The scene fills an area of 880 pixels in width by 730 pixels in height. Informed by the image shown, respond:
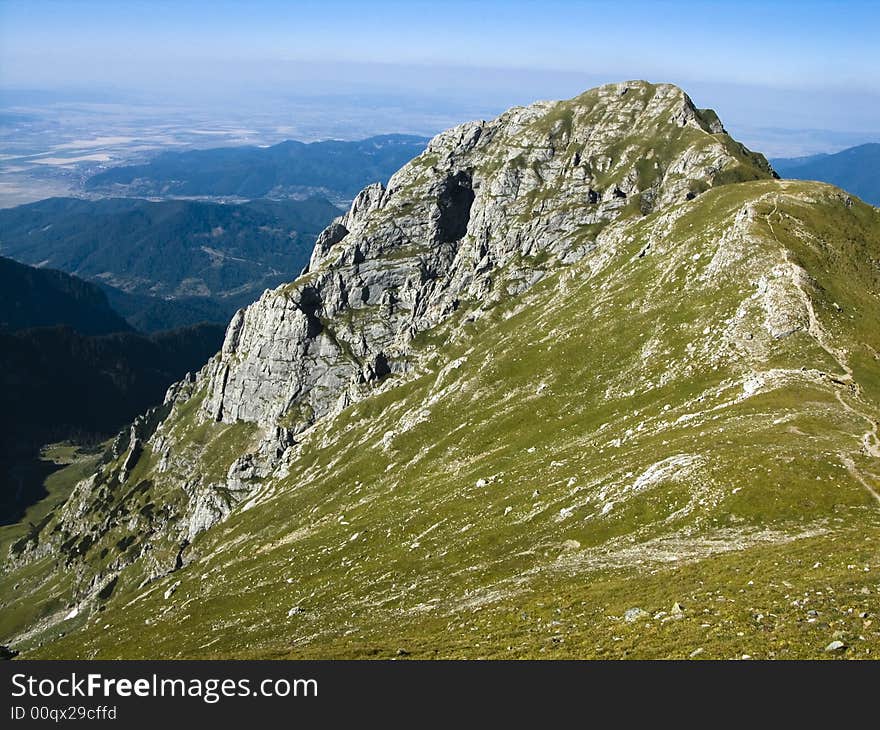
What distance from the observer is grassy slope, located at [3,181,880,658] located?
A: 1654 inches

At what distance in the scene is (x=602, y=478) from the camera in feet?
258

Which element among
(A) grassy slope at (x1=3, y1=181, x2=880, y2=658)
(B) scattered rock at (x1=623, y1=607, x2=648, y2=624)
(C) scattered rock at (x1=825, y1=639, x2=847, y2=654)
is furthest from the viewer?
(A) grassy slope at (x1=3, y1=181, x2=880, y2=658)

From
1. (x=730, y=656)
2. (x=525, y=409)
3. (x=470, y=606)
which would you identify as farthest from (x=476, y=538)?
(x=525, y=409)

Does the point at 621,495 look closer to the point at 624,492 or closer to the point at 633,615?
the point at 624,492

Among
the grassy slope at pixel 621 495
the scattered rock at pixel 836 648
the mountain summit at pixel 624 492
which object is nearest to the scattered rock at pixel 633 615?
the mountain summit at pixel 624 492

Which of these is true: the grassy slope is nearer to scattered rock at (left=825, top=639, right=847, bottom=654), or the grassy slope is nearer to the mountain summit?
the mountain summit

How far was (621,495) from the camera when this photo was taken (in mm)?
69875

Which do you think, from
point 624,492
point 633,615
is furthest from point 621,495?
point 633,615

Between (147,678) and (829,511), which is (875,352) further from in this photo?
(147,678)

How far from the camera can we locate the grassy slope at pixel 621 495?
4200cm

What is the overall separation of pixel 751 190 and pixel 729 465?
14833 cm

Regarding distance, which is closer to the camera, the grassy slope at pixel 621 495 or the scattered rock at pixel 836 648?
the scattered rock at pixel 836 648

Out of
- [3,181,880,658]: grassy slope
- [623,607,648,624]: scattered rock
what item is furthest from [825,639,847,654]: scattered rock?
[623,607,648,624]: scattered rock

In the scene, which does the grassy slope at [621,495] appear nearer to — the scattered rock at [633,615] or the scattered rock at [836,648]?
the scattered rock at [836,648]
